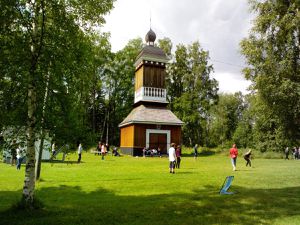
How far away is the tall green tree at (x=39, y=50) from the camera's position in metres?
8.08

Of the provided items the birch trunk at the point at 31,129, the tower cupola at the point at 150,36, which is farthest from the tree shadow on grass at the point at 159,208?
the tower cupola at the point at 150,36

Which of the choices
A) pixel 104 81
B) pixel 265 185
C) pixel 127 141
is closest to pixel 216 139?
pixel 104 81

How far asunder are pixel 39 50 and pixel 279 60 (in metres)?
14.6

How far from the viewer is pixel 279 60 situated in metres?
17.8

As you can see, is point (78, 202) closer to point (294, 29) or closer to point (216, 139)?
point (294, 29)

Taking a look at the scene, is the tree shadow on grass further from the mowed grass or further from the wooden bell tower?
the wooden bell tower

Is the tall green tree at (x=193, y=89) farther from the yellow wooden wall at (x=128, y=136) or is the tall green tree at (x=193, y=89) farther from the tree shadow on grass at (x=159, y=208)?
the tree shadow on grass at (x=159, y=208)

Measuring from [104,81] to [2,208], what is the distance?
153 feet

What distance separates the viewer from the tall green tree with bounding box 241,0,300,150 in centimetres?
1683

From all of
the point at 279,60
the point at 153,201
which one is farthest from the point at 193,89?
the point at 153,201

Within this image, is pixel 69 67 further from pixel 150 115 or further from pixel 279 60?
pixel 150 115

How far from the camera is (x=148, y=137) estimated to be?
3444 centimetres

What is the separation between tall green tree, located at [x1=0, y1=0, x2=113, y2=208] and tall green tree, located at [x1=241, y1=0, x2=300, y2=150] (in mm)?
11798

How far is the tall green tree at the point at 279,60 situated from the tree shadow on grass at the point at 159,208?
6623 millimetres
